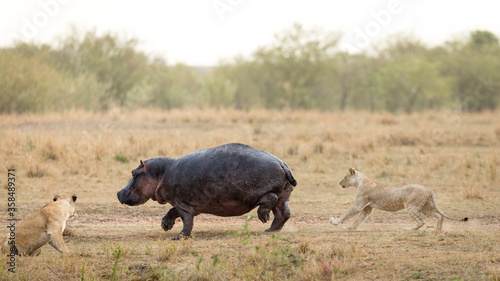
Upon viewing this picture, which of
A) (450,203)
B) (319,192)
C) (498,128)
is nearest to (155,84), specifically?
(498,128)

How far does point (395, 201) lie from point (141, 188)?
367 cm

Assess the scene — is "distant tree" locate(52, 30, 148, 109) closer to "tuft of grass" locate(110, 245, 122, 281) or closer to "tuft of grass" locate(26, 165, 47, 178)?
"tuft of grass" locate(26, 165, 47, 178)

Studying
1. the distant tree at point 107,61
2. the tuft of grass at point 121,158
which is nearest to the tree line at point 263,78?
the distant tree at point 107,61

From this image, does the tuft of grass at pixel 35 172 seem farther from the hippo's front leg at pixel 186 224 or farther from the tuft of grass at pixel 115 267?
the tuft of grass at pixel 115 267

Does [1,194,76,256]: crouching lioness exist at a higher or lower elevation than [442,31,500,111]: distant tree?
lower

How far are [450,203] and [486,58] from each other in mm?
32481

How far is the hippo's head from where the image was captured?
31.0 feet

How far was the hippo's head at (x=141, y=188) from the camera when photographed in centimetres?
946

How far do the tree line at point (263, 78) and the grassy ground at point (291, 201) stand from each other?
4.21 metres

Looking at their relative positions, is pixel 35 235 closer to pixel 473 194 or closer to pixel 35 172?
pixel 35 172

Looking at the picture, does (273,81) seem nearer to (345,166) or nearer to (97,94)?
(97,94)

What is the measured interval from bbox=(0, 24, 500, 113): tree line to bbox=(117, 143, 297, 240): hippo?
18203mm

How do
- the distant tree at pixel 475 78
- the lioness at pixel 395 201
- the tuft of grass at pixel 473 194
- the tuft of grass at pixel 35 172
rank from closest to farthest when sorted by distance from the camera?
the lioness at pixel 395 201 → the tuft of grass at pixel 473 194 → the tuft of grass at pixel 35 172 → the distant tree at pixel 475 78

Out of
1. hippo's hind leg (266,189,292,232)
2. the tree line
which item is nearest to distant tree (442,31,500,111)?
the tree line
